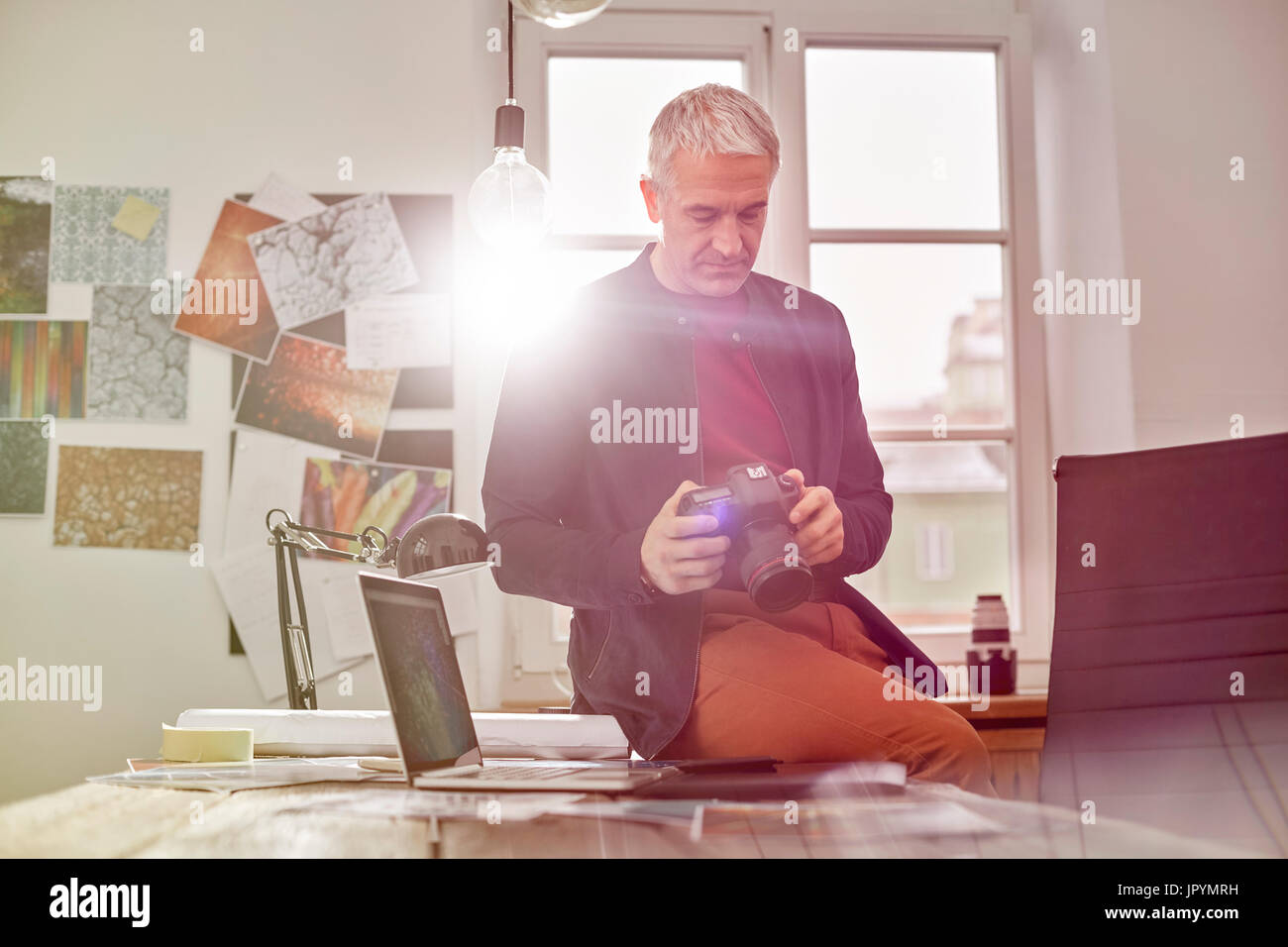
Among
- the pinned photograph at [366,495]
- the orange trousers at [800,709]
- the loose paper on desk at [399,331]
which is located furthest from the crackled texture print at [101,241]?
the orange trousers at [800,709]

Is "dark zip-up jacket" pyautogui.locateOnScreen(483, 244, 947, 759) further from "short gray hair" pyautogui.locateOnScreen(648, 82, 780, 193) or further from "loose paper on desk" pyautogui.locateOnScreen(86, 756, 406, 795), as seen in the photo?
"loose paper on desk" pyautogui.locateOnScreen(86, 756, 406, 795)

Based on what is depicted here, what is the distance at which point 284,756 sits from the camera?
3.98 ft

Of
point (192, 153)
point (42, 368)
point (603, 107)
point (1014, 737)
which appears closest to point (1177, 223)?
point (1014, 737)

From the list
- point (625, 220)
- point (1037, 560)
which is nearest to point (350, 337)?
point (625, 220)

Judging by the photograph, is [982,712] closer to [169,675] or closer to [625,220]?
[625,220]

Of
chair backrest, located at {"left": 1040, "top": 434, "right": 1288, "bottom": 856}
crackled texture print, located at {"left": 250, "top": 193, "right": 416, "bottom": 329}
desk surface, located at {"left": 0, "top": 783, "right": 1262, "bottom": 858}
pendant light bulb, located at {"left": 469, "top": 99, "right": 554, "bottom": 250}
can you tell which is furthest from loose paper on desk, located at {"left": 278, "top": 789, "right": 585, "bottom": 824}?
crackled texture print, located at {"left": 250, "top": 193, "right": 416, "bottom": 329}

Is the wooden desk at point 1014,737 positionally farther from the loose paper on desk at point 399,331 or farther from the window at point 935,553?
the loose paper on desk at point 399,331

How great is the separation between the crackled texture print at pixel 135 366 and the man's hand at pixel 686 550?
1.74m

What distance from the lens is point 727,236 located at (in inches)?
53.6

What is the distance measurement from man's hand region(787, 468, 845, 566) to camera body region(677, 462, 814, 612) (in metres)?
0.04

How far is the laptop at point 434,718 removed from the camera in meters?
0.82

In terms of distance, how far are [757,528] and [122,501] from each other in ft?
6.19

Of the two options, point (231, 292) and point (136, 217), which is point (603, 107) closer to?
point (231, 292)

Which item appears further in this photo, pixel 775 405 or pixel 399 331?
pixel 399 331
